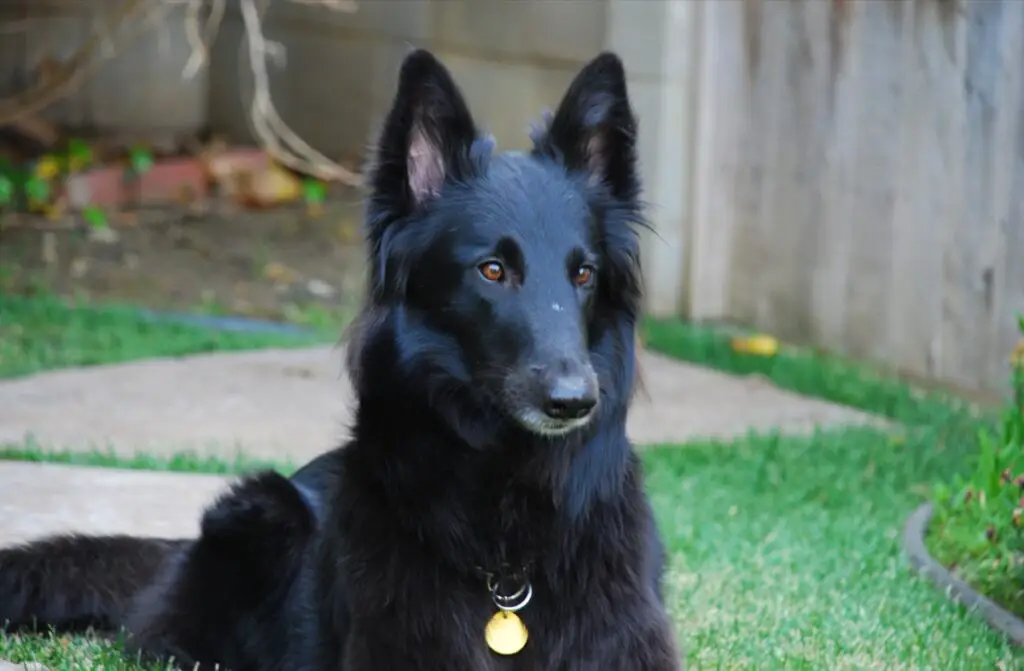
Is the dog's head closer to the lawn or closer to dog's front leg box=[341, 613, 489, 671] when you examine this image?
dog's front leg box=[341, 613, 489, 671]

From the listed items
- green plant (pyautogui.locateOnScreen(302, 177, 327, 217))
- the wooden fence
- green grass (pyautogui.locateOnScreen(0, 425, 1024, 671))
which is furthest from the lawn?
green plant (pyautogui.locateOnScreen(302, 177, 327, 217))

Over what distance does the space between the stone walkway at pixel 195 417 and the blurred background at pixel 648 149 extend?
0.93 m

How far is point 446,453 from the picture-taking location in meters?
3.41

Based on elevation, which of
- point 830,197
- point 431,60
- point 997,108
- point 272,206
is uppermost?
point 431,60

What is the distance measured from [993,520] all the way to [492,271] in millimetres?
2380

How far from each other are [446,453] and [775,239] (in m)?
5.65

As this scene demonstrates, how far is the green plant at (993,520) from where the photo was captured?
462 cm

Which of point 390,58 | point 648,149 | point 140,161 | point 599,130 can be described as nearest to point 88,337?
point 140,161

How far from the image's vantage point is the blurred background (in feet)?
24.6

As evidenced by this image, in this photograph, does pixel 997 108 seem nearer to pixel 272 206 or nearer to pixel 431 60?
pixel 431 60

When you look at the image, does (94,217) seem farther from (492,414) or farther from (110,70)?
(492,414)

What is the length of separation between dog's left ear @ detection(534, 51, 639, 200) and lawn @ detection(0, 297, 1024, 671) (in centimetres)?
148

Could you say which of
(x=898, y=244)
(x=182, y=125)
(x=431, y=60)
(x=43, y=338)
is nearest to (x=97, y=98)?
(x=182, y=125)

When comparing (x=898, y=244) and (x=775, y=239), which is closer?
(x=898, y=244)
